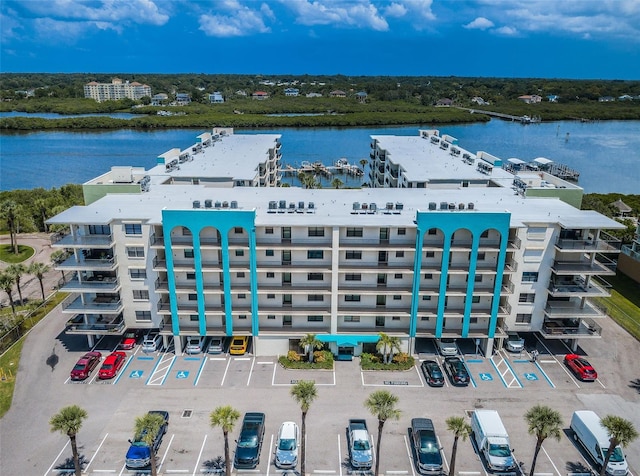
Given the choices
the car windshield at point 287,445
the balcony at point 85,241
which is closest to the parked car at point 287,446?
the car windshield at point 287,445

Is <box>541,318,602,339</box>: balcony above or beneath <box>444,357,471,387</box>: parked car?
above

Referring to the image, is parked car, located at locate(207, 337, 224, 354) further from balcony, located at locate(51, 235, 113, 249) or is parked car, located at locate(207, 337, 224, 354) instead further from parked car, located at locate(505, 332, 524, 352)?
parked car, located at locate(505, 332, 524, 352)

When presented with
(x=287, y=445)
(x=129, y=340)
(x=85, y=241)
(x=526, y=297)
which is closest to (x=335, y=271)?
(x=287, y=445)

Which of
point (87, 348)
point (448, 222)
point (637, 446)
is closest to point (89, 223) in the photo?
point (87, 348)

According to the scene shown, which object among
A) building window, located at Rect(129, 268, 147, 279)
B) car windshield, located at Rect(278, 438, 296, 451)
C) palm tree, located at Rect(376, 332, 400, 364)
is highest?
building window, located at Rect(129, 268, 147, 279)

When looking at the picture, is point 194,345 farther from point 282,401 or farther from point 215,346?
point 282,401

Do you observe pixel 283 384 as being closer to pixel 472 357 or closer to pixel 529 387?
pixel 472 357

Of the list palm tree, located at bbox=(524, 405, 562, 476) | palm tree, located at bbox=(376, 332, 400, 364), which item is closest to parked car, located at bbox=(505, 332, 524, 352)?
palm tree, located at bbox=(376, 332, 400, 364)

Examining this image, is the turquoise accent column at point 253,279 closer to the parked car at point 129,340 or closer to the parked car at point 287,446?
the parked car at point 287,446
